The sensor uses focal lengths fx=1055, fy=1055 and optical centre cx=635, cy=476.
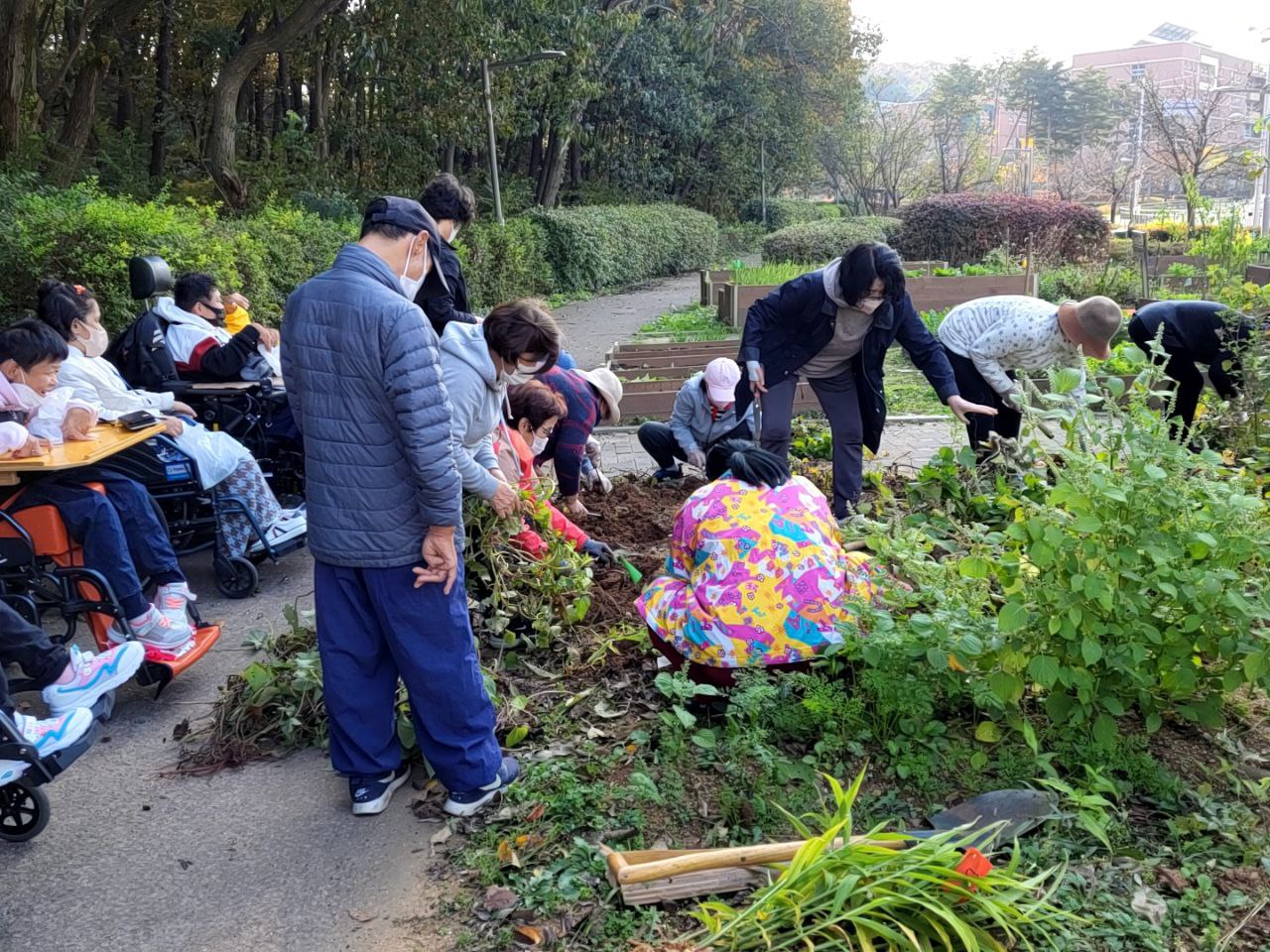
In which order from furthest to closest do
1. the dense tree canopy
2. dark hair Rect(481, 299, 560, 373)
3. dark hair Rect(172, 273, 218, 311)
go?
the dense tree canopy < dark hair Rect(172, 273, 218, 311) < dark hair Rect(481, 299, 560, 373)

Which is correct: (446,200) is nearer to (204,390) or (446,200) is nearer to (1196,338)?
(204,390)

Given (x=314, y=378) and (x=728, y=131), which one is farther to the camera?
(x=728, y=131)

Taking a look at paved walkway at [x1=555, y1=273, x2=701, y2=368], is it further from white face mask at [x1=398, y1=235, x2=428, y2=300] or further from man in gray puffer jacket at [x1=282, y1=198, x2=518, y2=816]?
man in gray puffer jacket at [x1=282, y1=198, x2=518, y2=816]

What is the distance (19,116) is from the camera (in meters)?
14.4

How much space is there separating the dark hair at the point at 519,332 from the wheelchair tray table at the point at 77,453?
1.85 m

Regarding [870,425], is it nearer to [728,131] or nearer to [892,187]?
[728,131]

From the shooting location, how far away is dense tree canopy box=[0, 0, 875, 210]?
16703 millimetres

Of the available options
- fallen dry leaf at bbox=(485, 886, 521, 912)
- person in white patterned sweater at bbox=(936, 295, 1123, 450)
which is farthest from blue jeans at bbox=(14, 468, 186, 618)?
person in white patterned sweater at bbox=(936, 295, 1123, 450)

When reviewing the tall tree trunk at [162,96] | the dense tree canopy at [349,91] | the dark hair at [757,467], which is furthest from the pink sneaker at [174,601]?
the tall tree trunk at [162,96]

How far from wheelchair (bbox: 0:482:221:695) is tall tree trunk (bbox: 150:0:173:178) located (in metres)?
18.3

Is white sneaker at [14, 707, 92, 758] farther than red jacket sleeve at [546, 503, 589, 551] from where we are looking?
No

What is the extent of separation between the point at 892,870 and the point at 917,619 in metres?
0.94

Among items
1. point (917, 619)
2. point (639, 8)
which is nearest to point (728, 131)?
point (639, 8)

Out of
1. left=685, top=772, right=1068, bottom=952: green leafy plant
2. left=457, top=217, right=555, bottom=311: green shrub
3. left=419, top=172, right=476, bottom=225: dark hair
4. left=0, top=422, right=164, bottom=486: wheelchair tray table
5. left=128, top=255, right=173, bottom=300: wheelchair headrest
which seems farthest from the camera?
left=457, top=217, right=555, bottom=311: green shrub
